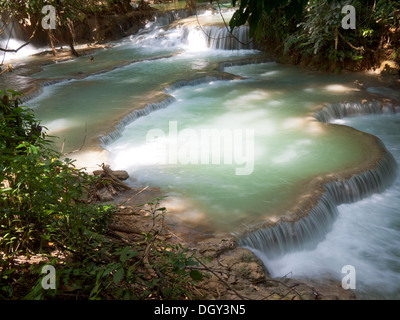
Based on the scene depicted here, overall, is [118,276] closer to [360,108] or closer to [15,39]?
[360,108]

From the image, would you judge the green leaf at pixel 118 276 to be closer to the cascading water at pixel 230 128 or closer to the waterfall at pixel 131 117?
the cascading water at pixel 230 128

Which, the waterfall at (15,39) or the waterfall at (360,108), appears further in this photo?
the waterfall at (15,39)

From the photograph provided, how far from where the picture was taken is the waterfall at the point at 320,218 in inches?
162

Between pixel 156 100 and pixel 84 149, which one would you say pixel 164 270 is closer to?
pixel 84 149

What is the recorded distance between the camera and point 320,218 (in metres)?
4.56

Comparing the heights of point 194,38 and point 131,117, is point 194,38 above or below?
above

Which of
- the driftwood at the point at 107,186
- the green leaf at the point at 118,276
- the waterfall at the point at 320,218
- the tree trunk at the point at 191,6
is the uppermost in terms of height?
the tree trunk at the point at 191,6

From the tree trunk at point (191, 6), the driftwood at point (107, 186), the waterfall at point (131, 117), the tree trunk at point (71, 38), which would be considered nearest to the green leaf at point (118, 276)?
the driftwood at point (107, 186)

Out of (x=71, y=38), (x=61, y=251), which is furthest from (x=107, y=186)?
(x=71, y=38)

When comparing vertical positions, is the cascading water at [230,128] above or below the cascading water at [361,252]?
above

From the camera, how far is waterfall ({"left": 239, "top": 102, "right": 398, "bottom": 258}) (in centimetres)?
411

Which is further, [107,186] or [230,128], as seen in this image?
[230,128]

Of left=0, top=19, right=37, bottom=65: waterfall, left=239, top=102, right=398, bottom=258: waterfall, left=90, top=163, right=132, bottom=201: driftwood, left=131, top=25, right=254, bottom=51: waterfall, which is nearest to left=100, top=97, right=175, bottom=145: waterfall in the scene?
left=90, top=163, right=132, bottom=201: driftwood

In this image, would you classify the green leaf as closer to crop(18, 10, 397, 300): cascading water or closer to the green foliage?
the green foliage
